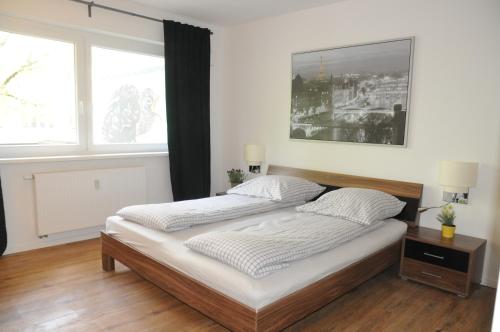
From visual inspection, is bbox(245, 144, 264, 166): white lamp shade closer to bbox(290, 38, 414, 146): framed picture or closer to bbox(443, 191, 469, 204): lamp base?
bbox(290, 38, 414, 146): framed picture

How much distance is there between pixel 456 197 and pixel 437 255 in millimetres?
474

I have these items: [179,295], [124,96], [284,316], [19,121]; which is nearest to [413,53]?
[284,316]

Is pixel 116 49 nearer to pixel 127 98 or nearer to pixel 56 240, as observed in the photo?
pixel 127 98

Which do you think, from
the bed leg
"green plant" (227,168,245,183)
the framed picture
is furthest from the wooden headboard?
the bed leg

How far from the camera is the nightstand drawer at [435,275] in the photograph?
8.52 feet

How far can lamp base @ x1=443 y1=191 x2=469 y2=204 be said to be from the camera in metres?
2.78

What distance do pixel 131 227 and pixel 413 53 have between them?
106 inches

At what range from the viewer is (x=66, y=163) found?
139 inches

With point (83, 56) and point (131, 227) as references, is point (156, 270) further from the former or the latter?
point (83, 56)

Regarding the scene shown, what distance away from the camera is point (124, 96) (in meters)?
4.00

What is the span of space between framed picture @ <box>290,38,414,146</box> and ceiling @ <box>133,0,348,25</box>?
487mm

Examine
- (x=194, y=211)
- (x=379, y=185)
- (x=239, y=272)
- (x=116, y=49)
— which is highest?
(x=116, y=49)

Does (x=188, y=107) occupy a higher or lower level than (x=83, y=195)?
higher

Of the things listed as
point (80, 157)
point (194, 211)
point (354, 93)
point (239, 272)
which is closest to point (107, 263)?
point (194, 211)
